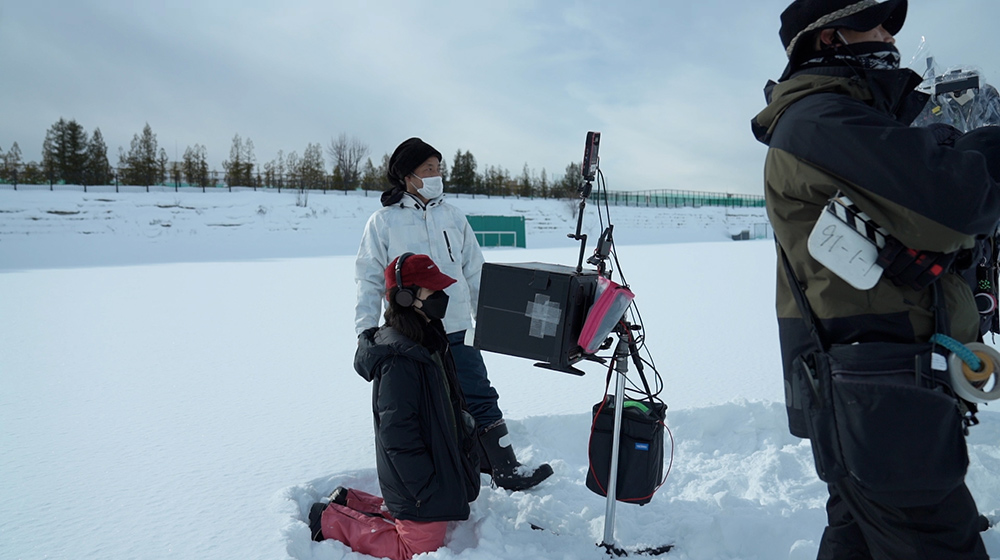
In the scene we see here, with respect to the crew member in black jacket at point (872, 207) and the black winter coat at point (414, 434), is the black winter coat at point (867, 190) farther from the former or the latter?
the black winter coat at point (414, 434)

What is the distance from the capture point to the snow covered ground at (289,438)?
2236mm

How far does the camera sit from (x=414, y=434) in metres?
2.20

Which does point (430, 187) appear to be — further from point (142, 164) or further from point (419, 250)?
point (142, 164)

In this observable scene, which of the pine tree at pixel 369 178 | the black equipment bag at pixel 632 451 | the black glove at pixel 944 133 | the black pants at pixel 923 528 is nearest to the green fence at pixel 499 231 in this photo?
the pine tree at pixel 369 178

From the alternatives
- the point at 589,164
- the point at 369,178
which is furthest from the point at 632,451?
the point at 369,178

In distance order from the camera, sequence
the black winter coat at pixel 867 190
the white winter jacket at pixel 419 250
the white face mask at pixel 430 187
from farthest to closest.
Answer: the white face mask at pixel 430 187 → the white winter jacket at pixel 419 250 → the black winter coat at pixel 867 190

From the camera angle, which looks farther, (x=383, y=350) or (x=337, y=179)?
(x=337, y=179)

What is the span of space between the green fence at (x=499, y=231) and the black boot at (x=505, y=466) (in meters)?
24.2

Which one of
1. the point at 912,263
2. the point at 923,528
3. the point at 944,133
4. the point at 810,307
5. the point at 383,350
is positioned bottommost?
the point at 923,528

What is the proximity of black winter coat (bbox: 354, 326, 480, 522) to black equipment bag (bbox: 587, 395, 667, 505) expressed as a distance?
0.53 metres

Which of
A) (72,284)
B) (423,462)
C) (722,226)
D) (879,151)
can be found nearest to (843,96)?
(879,151)

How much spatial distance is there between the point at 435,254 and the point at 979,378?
214cm

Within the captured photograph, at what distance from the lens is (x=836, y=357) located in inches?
51.1

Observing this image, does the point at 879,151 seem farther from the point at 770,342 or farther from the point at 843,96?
the point at 770,342
